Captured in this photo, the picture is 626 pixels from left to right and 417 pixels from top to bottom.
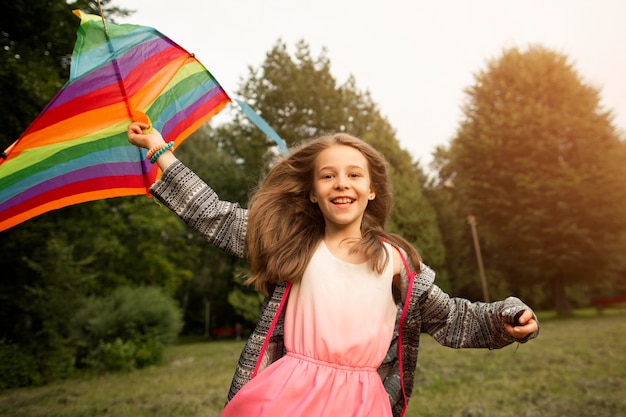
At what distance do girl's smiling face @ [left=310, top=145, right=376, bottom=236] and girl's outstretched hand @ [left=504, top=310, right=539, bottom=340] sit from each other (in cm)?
81

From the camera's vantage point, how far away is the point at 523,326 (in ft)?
6.70

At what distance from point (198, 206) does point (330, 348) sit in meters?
0.86

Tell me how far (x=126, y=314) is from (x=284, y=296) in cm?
1181

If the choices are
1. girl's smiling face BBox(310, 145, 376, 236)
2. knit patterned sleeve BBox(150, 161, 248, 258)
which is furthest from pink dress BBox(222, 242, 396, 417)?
knit patterned sleeve BBox(150, 161, 248, 258)

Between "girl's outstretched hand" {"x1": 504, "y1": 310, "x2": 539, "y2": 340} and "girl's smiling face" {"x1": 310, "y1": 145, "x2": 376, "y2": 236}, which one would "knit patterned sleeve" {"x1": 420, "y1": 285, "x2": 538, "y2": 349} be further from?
"girl's smiling face" {"x1": 310, "y1": 145, "x2": 376, "y2": 236}

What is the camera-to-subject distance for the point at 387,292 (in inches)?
90.7

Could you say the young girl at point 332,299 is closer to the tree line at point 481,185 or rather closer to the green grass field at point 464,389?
the green grass field at point 464,389

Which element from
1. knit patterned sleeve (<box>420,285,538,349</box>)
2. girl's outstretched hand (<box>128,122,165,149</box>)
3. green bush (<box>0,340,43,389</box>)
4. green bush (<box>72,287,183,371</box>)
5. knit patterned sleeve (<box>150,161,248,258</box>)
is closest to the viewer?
knit patterned sleeve (<box>420,285,538,349</box>)

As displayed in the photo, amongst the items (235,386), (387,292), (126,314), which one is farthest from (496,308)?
(126,314)

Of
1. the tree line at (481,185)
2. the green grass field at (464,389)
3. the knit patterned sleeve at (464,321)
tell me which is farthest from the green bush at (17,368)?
the knit patterned sleeve at (464,321)

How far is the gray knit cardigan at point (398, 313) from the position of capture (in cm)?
222

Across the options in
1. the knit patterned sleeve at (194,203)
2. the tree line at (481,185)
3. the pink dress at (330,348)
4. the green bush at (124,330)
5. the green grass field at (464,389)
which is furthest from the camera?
the tree line at (481,185)

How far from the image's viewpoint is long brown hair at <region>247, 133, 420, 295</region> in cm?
235

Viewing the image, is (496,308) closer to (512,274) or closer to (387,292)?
(387,292)
